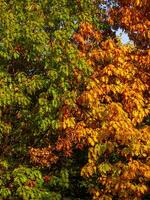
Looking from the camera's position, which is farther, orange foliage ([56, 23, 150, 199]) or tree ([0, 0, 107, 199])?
orange foliage ([56, 23, 150, 199])

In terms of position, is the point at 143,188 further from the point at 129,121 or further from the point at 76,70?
the point at 76,70

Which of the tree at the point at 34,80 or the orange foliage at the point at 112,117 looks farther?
the orange foliage at the point at 112,117

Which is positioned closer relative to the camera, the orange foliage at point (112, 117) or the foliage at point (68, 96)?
the foliage at point (68, 96)

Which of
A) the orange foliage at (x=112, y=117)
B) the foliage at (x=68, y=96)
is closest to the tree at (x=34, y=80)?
the foliage at (x=68, y=96)

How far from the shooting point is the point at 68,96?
12195mm

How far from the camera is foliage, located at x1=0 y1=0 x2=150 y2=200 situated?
12.2 metres

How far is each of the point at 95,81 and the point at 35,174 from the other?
2.96m

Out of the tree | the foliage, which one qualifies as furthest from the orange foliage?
the tree

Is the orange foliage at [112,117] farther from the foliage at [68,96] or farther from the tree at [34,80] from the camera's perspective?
the tree at [34,80]

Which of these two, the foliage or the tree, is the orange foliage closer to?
the foliage

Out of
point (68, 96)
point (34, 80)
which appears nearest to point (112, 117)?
point (68, 96)

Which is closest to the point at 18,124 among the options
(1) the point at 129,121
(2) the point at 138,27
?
(1) the point at 129,121

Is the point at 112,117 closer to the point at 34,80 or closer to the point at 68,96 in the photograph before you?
the point at 68,96

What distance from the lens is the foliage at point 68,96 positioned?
12.2 m
